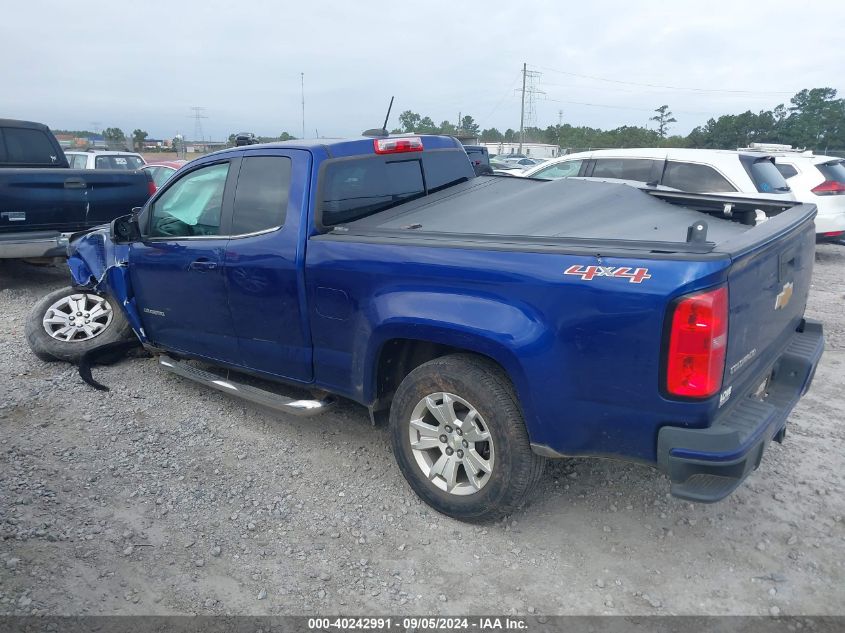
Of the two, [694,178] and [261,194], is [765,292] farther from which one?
[694,178]

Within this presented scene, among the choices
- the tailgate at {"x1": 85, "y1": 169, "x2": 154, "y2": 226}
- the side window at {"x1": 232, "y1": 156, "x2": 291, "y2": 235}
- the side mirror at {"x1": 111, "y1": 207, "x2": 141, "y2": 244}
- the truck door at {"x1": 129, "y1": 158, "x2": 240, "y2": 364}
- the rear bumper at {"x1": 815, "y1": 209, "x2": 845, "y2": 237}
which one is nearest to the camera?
the side window at {"x1": 232, "y1": 156, "x2": 291, "y2": 235}

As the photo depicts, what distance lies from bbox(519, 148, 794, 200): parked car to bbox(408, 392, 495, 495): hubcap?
215 inches

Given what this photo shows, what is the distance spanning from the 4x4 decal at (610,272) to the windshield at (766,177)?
19.9 ft

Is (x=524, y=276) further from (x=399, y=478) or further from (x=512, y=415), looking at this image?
(x=399, y=478)

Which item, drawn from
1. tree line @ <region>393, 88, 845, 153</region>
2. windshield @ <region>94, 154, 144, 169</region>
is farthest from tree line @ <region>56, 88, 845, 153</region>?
windshield @ <region>94, 154, 144, 169</region>

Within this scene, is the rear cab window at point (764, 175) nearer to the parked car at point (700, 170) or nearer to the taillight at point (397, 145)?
the parked car at point (700, 170)

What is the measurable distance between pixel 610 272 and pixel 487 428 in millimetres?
981

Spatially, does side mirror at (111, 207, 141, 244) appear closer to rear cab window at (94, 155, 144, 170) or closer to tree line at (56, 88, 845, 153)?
rear cab window at (94, 155, 144, 170)

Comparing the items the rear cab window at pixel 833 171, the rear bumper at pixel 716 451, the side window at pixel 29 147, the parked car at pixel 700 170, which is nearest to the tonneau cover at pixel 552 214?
the rear bumper at pixel 716 451

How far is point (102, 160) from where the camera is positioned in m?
14.3

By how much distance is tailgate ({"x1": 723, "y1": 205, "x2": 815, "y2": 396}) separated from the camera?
2576mm

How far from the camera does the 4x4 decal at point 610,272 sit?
2461 millimetres

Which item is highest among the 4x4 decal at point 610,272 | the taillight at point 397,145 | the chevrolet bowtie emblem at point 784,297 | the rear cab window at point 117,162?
the taillight at point 397,145

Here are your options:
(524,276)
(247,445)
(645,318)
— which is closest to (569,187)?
(524,276)
